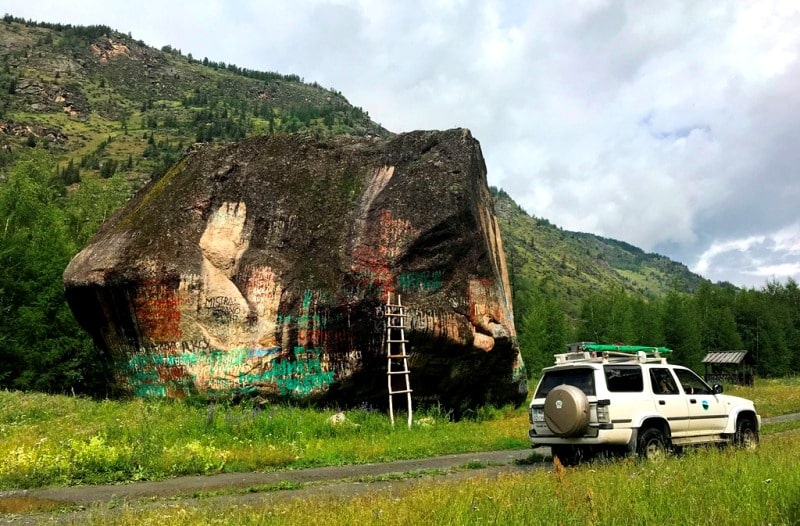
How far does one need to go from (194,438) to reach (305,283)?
5914mm

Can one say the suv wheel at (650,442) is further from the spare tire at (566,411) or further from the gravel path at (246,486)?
the gravel path at (246,486)

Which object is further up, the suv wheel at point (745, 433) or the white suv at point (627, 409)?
the white suv at point (627, 409)

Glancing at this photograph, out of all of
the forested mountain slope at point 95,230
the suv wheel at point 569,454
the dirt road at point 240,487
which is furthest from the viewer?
the forested mountain slope at point 95,230

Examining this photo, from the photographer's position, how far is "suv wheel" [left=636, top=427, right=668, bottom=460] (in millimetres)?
10477

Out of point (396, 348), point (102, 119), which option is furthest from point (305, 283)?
point (102, 119)

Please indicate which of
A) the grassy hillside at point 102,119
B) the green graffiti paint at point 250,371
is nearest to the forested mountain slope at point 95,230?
the grassy hillside at point 102,119

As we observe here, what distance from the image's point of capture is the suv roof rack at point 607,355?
1148 centimetres

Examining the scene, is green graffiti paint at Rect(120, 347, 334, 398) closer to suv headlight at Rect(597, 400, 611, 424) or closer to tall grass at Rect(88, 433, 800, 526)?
suv headlight at Rect(597, 400, 611, 424)

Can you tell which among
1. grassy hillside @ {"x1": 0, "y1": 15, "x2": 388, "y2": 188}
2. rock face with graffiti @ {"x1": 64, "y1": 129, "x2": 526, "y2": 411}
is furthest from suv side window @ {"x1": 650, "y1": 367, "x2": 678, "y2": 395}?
grassy hillside @ {"x1": 0, "y1": 15, "x2": 388, "y2": 188}

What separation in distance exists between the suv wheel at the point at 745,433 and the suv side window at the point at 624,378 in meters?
3.06

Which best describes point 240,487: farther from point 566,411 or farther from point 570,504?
point 566,411

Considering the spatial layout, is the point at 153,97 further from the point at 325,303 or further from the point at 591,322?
the point at 325,303

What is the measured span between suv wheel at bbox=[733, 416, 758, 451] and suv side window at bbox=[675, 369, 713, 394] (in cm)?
113

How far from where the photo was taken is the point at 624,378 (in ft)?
36.0
